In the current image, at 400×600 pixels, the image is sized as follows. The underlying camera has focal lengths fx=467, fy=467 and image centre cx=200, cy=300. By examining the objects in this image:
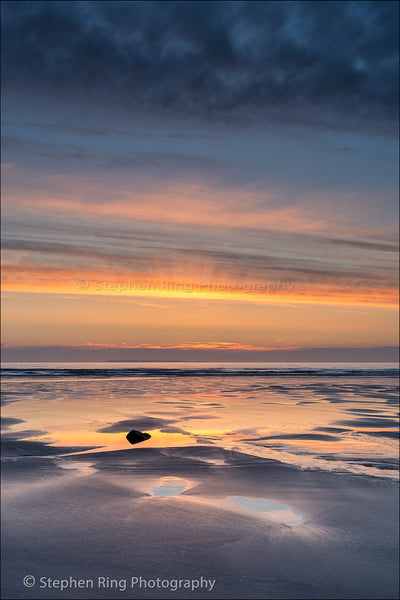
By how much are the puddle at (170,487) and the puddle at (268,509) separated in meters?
0.93

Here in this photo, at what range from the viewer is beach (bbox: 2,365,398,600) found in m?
4.98

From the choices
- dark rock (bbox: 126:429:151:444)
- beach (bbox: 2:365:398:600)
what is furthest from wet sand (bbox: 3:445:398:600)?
dark rock (bbox: 126:429:151:444)

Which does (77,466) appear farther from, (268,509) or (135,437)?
(268,509)

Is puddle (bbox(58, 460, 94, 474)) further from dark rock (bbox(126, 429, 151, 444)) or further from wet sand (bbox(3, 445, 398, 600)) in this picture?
dark rock (bbox(126, 429, 151, 444))

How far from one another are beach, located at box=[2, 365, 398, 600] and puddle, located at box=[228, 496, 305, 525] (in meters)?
0.03

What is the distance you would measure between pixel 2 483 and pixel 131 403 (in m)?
13.3

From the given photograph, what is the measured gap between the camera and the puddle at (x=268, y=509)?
21.8 ft

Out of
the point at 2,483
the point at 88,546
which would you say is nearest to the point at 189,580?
the point at 88,546

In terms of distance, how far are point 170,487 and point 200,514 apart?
1420 mm

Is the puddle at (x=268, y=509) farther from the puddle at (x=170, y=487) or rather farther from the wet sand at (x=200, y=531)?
the puddle at (x=170, y=487)

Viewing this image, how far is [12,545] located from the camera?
18.5 feet

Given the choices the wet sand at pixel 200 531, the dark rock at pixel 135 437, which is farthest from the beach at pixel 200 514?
the dark rock at pixel 135 437

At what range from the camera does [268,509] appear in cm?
708

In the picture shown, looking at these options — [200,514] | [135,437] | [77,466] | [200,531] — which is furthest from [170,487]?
[135,437]
